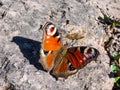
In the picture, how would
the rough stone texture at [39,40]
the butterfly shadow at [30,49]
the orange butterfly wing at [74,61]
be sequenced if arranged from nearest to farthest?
1. the orange butterfly wing at [74,61]
2. the rough stone texture at [39,40]
3. the butterfly shadow at [30,49]

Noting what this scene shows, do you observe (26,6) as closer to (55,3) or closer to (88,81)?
(55,3)

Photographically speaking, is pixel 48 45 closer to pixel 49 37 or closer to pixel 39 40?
pixel 49 37

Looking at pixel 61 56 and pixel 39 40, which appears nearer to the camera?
pixel 61 56

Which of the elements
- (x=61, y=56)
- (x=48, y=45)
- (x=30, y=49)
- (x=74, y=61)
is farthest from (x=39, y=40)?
(x=74, y=61)

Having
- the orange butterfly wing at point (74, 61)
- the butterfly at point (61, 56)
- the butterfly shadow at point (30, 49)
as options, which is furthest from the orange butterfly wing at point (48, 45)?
the butterfly shadow at point (30, 49)

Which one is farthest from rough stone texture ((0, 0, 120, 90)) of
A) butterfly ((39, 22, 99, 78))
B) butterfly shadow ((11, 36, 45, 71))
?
butterfly ((39, 22, 99, 78))

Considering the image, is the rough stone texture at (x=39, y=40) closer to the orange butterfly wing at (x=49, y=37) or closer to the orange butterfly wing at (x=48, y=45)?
the orange butterfly wing at (x=48, y=45)

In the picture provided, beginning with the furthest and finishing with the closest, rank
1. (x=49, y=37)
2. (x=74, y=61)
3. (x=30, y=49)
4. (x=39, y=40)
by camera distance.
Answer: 1. (x=39, y=40)
2. (x=30, y=49)
3. (x=49, y=37)
4. (x=74, y=61)
